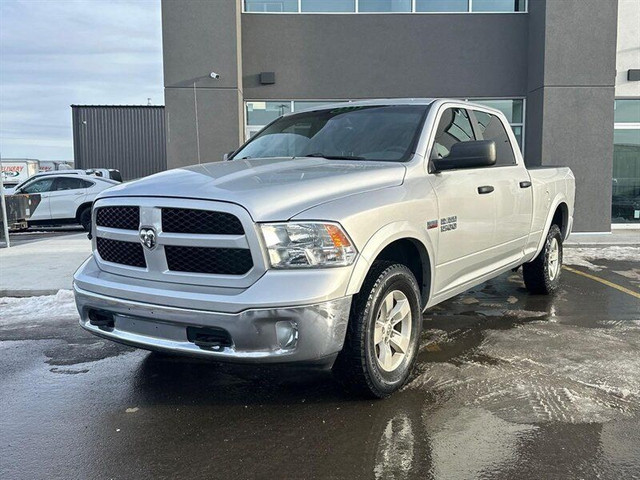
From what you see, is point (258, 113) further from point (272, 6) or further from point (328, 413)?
point (328, 413)

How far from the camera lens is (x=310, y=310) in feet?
10.4

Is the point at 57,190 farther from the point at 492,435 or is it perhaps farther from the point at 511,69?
the point at 492,435

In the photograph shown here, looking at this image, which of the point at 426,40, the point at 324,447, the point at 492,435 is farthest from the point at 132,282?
the point at 426,40

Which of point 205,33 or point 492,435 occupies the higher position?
point 205,33

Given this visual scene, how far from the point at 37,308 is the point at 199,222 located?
397 cm

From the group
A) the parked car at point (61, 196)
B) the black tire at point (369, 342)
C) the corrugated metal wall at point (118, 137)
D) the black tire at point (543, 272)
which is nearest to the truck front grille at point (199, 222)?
the black tire at point (369, 342)

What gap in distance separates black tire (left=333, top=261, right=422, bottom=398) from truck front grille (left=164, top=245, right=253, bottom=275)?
711 millimetres

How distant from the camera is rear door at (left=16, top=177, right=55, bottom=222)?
15656mm

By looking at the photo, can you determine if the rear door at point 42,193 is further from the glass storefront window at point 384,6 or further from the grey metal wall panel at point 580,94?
the grey metal wall panel at point 580,94

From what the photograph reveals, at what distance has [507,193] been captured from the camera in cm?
529

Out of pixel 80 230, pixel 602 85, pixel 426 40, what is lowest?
pixel 80 230

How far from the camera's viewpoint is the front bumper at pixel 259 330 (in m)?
3.17

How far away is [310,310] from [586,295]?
15.9ft

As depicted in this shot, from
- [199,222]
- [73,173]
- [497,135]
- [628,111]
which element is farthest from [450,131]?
[73,173]
